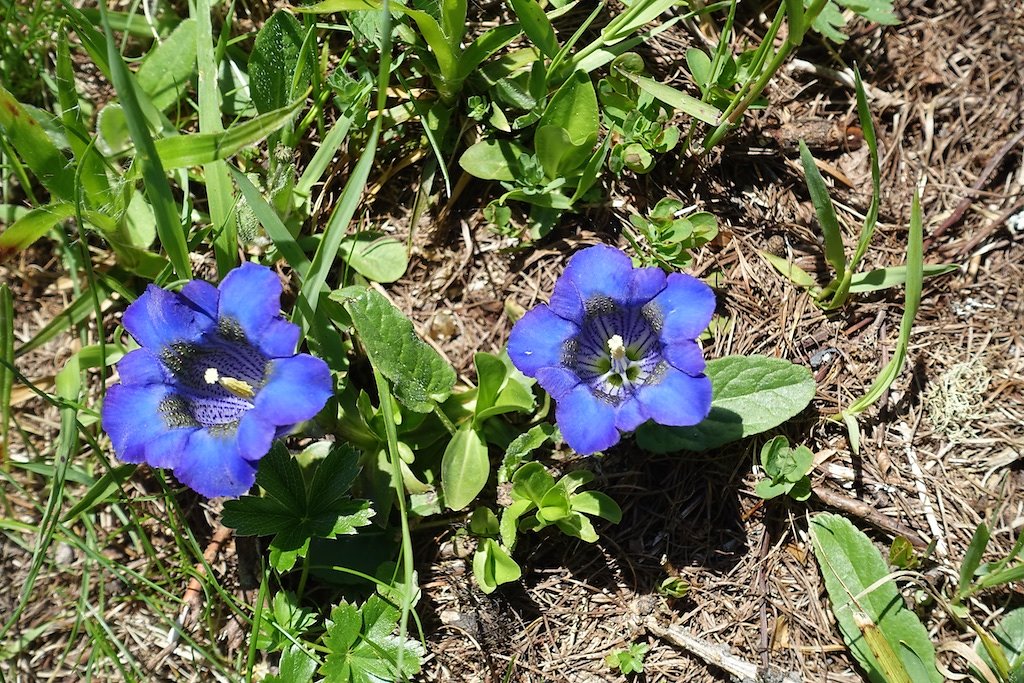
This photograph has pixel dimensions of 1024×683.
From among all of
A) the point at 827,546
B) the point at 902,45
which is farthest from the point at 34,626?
the point at 902,45

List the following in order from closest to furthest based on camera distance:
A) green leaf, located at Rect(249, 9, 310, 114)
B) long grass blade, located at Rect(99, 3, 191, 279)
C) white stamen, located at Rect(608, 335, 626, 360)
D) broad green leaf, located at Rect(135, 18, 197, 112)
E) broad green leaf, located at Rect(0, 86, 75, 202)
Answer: long grass blade, located at Rect(99, 3, 191, 279) < white stamen, located at Rect(608, 335, 626, 360) < broad green leaf, located at Rect(0, 86, 75, 202) < green leaf, located at Rect(249, 9, 310, 114) < broad green leaf, located at Rect(135, 18, 197, 112)

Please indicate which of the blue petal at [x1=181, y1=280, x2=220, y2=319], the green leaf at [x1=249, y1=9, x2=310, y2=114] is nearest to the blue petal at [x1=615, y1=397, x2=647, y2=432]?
the blue petal at [x1=181, y1=280, x2=220, y2=319]

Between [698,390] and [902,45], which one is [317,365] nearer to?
[698,390]

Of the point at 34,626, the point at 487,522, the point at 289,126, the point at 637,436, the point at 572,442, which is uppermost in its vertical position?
the point at 289,126

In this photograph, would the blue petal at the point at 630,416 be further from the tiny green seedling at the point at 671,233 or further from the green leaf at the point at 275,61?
the green leaf at the point at 275,61

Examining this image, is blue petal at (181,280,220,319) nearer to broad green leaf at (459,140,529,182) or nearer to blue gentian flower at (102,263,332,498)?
blue gentian flower at (102,263,332,498)

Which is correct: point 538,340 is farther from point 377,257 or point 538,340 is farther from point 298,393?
point 377,257

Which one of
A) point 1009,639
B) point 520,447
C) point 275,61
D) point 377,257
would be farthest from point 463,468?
point 1009,639
